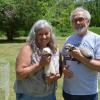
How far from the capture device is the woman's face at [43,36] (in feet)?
12.7

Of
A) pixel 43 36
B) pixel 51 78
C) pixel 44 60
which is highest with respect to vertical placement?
pixel 43 36

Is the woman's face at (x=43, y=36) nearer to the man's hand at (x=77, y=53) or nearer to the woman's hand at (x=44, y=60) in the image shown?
the woman's hand at (x=44, y=60)

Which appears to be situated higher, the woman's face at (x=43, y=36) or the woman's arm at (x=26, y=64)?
the woman's face at (x=43, y=36)

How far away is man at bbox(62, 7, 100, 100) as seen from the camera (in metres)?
3.99

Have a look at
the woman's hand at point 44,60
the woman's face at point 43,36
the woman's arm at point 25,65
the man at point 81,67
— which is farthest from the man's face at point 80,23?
the woman's arm at point 25,65

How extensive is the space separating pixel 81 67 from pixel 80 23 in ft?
1.54

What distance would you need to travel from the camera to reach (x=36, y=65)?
3801mm

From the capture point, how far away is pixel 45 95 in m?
3.98

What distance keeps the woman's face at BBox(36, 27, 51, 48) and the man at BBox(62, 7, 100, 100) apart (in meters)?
0.25

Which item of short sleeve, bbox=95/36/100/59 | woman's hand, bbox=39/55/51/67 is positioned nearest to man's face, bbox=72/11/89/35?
short sleeve, bbox=95/36/100/59

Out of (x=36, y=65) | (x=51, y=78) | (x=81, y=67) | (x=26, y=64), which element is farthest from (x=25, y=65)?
(x=81, y=67)

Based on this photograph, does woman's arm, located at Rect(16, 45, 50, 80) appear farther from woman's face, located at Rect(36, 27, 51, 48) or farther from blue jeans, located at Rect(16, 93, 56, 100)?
blue jeans, located at Rect(16, 93, 56, 100)

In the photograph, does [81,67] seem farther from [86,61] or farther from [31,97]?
[31,97]

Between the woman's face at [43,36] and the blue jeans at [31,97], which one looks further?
the blue jeans at [31,97]
